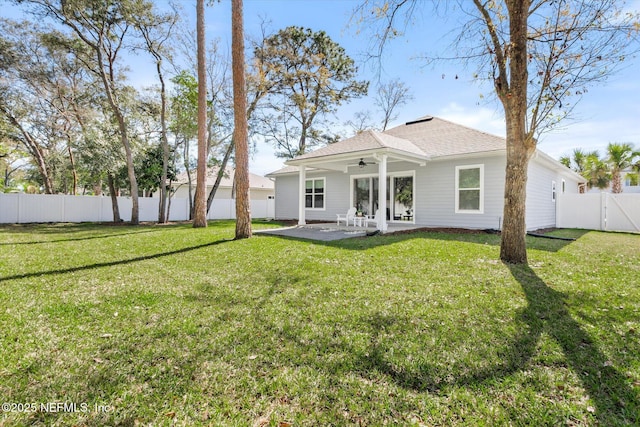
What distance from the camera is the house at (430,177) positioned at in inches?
412

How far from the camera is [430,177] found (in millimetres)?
11977

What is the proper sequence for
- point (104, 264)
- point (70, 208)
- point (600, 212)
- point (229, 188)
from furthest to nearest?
point (229, 188), point (70, 208), point (600, 212), point (104, 264)

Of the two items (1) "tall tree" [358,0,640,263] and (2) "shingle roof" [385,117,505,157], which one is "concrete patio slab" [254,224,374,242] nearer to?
(2) "shingle roof" [385,117,505,157]

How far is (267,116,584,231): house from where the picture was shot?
34.3 feet

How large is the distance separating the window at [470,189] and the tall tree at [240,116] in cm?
763

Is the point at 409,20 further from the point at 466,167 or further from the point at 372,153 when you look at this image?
the point at 466,167

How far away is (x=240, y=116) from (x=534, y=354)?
8651 millimetres

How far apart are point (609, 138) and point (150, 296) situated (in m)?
25.1

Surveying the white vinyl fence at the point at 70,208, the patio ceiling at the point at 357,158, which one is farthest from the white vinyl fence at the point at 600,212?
the white vinyl fence at the point at 70,208

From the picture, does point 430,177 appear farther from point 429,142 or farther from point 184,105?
point 184,105

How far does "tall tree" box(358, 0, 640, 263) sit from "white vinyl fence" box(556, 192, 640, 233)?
9.50m

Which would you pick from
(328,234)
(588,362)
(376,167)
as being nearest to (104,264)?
(328,234)

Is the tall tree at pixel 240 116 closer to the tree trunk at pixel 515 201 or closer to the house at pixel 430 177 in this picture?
the house at pixel 430 177

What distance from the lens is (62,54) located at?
50.4ft
